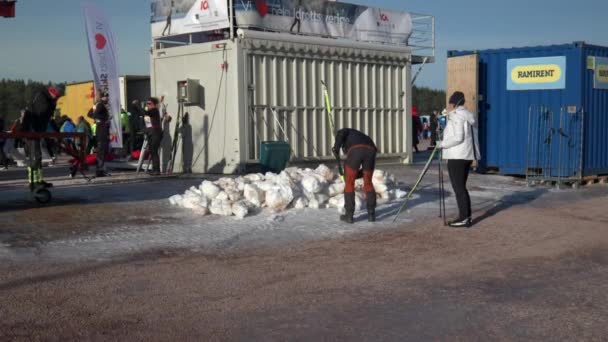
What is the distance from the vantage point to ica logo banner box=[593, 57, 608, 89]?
16.4 m

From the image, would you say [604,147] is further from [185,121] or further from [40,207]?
[40,207]

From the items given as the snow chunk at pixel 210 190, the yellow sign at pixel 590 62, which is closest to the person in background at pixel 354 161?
the snow chunk at pixel 210 190

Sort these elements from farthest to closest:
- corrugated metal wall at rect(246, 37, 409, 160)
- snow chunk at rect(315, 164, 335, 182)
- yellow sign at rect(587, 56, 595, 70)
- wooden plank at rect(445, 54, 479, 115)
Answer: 1. wooden plank at rect(445, 54, 479, 115)
2. corrugated metal wall at rect(246, 37, 409, 160)
3. yellow sign at rect(587, 56, 595, 70)
4. snow chunk at rect(315, 164, 335, 182)

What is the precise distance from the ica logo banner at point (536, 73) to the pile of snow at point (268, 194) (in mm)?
6150

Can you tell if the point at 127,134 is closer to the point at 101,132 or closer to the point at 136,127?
the point at 136,127

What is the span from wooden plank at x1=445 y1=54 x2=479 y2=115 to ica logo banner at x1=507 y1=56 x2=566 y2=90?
89 cm

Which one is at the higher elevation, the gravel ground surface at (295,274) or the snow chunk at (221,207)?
the snow chunk at (221,207)

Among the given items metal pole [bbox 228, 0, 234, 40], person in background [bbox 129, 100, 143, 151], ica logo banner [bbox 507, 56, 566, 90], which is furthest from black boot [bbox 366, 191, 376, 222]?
person in background [bbox 129, 100, 143, 151]

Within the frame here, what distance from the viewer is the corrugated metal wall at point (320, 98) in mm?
16703

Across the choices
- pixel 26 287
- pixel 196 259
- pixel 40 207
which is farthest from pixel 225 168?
pixel 26 287

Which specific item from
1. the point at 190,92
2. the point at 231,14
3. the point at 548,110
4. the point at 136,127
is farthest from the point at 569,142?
the point at 136,127

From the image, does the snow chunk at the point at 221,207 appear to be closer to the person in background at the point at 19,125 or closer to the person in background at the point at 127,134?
the person in background at the point at 19,125

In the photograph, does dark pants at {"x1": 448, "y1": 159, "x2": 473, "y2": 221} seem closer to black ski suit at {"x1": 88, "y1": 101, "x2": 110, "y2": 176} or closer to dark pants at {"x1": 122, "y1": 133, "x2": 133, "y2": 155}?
black ski suit at {"x1": 88, "y1": 101, "x2": 110, "y2": 176}

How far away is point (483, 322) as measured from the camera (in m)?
5.57
